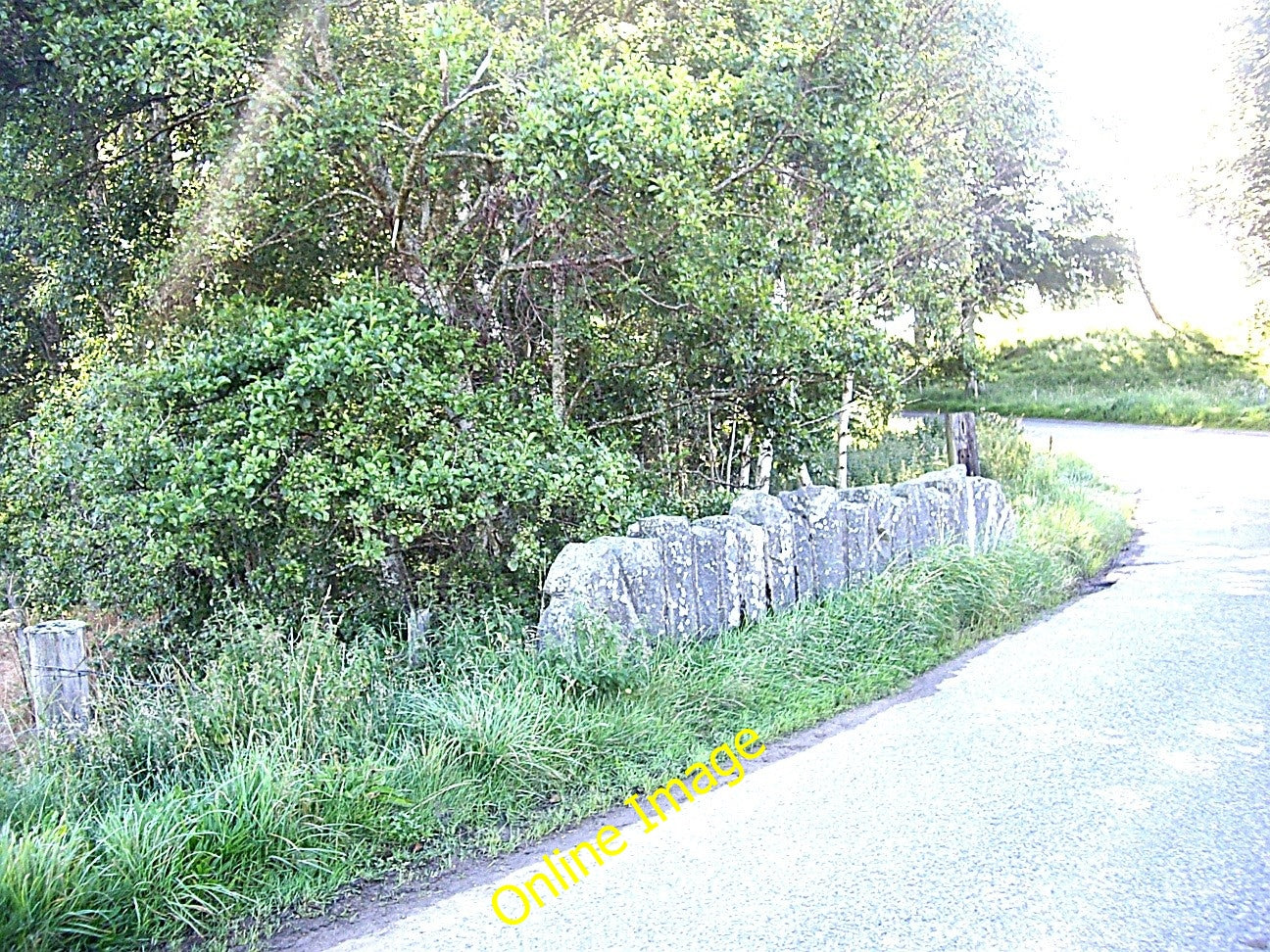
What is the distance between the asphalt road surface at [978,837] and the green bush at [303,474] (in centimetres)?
264

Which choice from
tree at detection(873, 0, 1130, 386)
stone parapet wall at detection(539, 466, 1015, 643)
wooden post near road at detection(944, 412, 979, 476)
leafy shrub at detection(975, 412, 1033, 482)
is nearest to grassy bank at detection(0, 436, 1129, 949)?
stone parapet wall at detection(539, 466, 1015, 643)

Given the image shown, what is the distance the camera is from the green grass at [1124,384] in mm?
25797

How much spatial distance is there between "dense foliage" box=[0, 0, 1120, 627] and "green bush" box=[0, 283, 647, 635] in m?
0.03

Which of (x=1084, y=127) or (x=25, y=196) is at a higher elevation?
(x=1084, y=127)

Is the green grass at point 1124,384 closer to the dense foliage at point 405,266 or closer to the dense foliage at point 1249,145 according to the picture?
the dense foliage at point 1249,145

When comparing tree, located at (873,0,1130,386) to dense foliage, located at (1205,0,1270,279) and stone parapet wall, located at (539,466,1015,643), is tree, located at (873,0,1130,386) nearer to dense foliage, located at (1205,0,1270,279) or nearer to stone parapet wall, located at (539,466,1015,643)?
stone parapet wall, located at (539,466,1015,643)

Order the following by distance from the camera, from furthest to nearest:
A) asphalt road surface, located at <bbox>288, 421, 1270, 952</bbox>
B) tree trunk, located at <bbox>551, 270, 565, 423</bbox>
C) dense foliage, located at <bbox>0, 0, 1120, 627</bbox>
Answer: tree trunk, located at <bbox>551, 270, 565, 423</bbox>
dense foliage, located at <bbox>0, 0, 1120, 627</bbox>
asphalt road surface, located at <bbox>288, 421, 1270, 952</bbox>

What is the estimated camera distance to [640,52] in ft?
29.0

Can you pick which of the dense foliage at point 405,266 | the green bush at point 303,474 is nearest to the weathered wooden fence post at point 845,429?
the dense foliage at point 405,266

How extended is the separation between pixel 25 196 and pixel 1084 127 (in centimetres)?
1904

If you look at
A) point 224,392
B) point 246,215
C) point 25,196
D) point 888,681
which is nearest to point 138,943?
point 224,392

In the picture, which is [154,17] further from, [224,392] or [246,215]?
[224,392]

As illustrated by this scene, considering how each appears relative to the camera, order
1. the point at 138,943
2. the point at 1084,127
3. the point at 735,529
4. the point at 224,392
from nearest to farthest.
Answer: the point at 138,943 → the point at 224,392 → the point at 735,529 → the point at 1084,127

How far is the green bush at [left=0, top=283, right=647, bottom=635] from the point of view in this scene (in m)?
6.79
